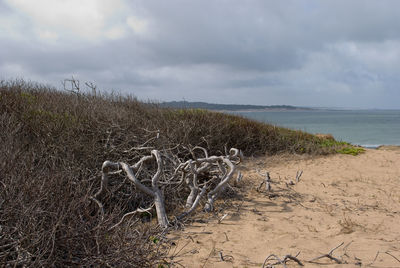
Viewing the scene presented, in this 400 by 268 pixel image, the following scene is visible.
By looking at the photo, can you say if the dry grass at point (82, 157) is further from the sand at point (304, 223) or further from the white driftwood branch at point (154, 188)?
the sand at point (304, 223)

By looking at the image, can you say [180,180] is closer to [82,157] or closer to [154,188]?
[154,188]

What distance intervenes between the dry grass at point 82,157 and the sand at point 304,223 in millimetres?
697

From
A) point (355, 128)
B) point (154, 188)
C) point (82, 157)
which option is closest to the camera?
point (154, 188)

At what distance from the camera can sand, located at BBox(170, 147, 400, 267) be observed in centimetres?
394

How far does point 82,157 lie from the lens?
6.09 meters

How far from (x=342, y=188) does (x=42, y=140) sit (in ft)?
19.9

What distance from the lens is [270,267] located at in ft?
11.7

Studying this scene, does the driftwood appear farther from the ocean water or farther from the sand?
the ocean water

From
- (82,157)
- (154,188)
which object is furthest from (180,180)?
(82,157)

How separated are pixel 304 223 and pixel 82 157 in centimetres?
393

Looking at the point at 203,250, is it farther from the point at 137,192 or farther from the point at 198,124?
the point at 198,124

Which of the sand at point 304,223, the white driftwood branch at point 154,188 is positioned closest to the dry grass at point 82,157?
the white driftwood branch at point 154,188

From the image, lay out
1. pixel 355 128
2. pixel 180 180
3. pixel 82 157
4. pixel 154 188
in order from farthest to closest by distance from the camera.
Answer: pixel 355 128 → pixel 82 157 → pixel 180 180 → pixel 154 188

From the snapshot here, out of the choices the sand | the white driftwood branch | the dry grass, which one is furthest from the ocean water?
the white driftwood branch
